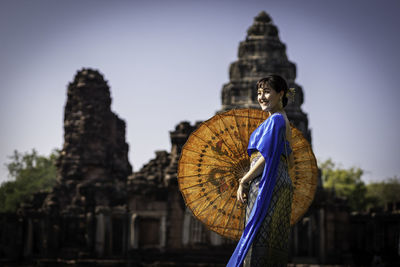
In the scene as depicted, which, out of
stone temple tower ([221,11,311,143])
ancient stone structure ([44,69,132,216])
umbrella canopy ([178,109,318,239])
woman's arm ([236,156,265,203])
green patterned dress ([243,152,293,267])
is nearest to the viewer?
green patterned dress ([243,152,293,267])

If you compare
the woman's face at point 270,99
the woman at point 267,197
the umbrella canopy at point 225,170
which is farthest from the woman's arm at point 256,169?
the umbrella canopy at point 225,170

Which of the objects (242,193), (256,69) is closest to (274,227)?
(242,193)

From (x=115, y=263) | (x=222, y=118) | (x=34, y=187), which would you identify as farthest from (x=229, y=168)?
(x=34, y=187)

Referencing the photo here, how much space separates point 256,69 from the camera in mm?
33500

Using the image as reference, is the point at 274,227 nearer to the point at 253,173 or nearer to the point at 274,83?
the point at 253,173

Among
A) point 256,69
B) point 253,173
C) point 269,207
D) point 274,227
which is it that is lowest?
point 274,227

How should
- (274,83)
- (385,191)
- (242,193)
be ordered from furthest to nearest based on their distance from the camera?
1. (385,191)
2. (274,83)
3. (242,193)

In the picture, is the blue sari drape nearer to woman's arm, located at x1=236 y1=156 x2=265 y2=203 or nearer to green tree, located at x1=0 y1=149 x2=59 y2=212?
woman's arm, located at x1=236 y1=156 x2=265 y2=203

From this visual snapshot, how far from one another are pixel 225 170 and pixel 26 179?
57.9m

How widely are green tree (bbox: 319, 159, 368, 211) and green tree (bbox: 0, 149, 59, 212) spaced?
28.4 m

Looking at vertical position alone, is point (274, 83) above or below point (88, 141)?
below

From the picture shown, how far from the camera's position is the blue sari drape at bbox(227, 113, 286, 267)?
5.12 meters

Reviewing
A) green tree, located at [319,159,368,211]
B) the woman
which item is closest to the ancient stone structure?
green tree, located at [319,159,368,211]

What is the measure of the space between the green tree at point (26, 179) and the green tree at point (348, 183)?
2842 cm
